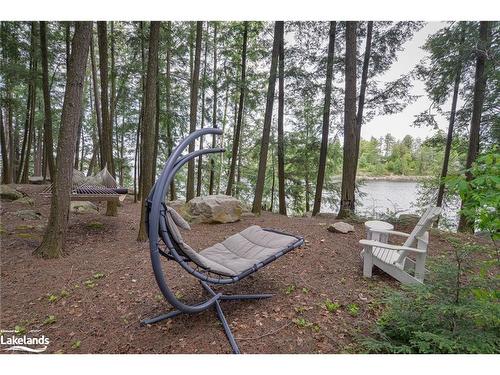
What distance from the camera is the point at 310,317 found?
2.10 metres

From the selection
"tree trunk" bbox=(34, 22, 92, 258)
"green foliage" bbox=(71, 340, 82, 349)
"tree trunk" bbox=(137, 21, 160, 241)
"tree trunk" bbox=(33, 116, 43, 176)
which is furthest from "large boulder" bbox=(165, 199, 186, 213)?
"tree trunk" bbox=(33, 116, 43, 176)

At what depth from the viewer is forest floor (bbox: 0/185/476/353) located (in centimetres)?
188

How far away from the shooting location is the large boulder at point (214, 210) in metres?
5.19

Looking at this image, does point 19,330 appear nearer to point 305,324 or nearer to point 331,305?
point 305,324

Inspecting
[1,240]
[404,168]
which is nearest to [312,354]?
[1,240]

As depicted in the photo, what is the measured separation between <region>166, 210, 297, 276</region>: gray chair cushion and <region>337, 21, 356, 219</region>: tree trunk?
284cm

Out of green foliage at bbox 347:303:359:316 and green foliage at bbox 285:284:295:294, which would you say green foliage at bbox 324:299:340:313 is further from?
green foliage at bbox 285:284:295:294

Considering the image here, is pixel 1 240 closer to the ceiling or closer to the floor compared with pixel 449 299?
closer to the floor

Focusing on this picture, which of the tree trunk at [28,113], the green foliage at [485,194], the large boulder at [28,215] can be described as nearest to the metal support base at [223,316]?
the green foliage at [485,194]

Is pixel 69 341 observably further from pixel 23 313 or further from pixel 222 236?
pixel 222 236

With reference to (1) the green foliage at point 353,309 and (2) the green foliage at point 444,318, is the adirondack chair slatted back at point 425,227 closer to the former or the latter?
(2) the green foliage at point 444,318

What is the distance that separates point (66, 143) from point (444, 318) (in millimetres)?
4125
